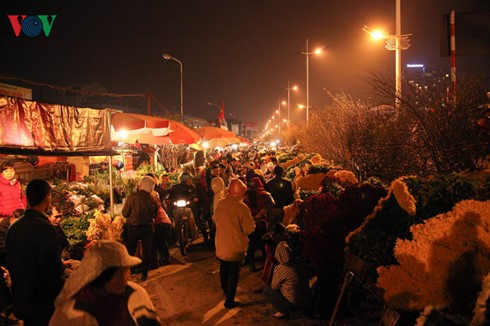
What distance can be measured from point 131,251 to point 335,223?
12.8 feet

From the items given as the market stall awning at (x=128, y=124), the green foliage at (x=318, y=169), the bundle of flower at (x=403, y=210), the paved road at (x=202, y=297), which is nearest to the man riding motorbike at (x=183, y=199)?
the paved road at (x=202, y=297)

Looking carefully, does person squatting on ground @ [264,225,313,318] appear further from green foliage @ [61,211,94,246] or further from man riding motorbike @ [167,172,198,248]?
man riding motorbike @ [167,172,198,248]

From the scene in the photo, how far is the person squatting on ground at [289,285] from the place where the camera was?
5578mm

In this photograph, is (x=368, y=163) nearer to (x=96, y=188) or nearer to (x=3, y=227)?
(x=96, y=188)

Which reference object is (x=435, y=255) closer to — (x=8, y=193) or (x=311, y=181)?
(x=8, y=193)

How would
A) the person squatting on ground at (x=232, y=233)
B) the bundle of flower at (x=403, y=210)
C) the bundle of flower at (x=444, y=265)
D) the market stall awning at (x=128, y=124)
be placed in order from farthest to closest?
the market stall awning at (x=128, y=124), the person squatting on ground at (x=232, y=233), the bundle of flower at (x=403, y=210), the bundle of flower at (x=444, y=265)

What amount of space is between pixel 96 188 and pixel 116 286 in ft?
27.2

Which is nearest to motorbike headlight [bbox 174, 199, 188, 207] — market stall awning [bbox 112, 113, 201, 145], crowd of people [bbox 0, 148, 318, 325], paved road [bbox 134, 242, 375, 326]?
crowd of people [bbox 0, 148, 318, 325]

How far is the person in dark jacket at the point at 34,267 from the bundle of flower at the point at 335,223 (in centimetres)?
320

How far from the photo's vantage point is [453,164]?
5.97m

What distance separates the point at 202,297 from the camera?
6555 mm

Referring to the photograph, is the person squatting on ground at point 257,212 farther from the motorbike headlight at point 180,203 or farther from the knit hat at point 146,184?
the knit hat at point 146,184

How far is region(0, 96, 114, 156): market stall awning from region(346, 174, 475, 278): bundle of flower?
461cm

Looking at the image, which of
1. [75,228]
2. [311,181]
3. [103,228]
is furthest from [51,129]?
[311,181]
